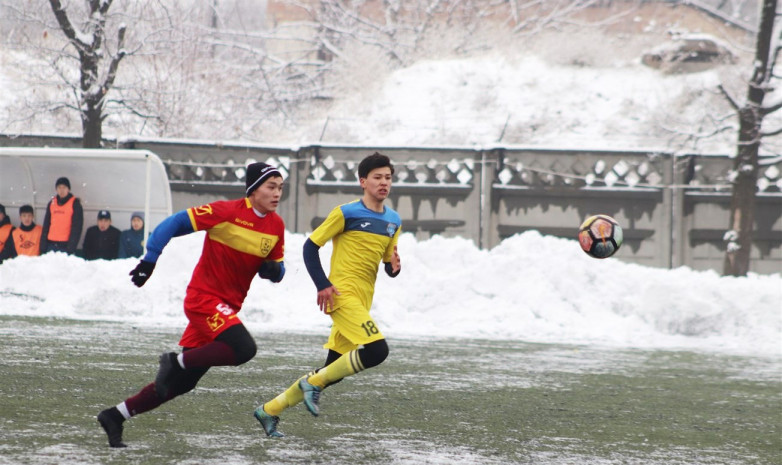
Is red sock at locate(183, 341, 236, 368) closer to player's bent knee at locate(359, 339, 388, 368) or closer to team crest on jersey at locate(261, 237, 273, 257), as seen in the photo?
team crest on jersey at locate(261, 237, 273, 257)

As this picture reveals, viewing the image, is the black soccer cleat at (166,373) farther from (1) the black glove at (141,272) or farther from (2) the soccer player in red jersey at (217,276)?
(1) the black glove at (141,272)

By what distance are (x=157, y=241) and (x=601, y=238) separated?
14.4 feet

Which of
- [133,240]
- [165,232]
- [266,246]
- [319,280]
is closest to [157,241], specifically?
[165,232]

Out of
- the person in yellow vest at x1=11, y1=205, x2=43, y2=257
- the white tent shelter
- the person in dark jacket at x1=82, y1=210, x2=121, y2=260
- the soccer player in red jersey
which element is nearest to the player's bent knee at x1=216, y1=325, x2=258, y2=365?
the soccer player in red jersey

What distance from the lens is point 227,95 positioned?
34.4 meters

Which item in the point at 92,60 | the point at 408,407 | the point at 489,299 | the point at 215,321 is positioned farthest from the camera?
the point at 92,60

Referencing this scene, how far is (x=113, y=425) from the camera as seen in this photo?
18.5 ft

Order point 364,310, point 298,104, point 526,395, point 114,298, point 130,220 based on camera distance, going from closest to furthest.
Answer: point 364,310 → point 526,395 → point 114,298 → point 130,220 → point 298,104

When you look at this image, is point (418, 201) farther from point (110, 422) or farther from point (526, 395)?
point (110, 422)

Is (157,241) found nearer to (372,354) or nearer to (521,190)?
(372,354)

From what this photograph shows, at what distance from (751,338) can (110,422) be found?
11.0 m

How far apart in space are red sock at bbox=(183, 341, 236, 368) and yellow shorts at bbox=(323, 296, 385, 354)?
2.71 ft

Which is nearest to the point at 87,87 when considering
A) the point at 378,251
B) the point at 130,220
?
the point at 130,220

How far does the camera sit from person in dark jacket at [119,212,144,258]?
17203mm
